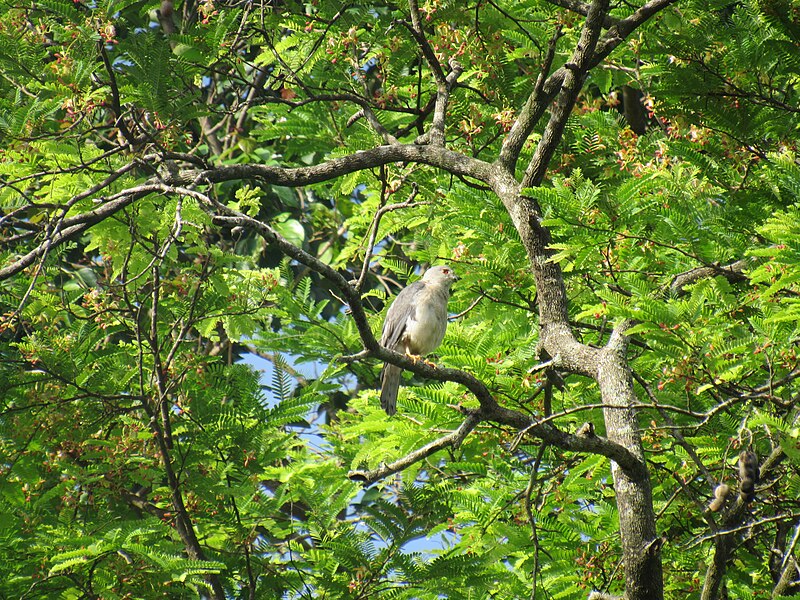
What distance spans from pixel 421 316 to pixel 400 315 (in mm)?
380

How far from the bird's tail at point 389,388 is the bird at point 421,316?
0.11 meters

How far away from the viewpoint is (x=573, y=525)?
531 cm

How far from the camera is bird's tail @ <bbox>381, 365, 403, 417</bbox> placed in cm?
618

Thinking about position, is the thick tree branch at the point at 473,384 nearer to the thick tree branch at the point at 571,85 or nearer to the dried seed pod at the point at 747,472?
the dried seed pod at the point at 747,472

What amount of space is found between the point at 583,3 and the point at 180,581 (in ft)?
13.9

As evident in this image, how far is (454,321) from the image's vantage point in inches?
291

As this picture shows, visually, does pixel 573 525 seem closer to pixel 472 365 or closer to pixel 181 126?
pixel 472 365

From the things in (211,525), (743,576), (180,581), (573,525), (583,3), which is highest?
(583,3)

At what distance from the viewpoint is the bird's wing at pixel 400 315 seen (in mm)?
7241

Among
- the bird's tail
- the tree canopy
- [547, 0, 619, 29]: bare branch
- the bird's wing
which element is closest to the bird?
the bird's wing

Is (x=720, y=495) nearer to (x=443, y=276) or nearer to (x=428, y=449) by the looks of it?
(x=428, y=449)

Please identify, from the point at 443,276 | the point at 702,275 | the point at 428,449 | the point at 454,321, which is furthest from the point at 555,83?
the point at 454,321

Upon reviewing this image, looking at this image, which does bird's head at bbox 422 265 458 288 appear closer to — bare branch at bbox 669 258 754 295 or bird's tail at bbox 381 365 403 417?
bird's tail at bbox 381 365 403 417

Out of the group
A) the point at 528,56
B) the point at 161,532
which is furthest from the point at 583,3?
the point at 161,532
